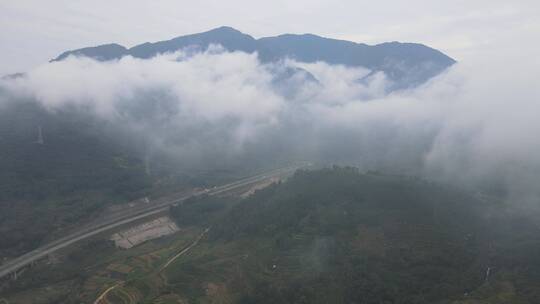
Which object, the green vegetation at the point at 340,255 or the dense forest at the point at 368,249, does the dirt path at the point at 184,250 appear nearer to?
the green vegetation at the point at 340,255

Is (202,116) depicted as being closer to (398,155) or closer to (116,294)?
(398,155)

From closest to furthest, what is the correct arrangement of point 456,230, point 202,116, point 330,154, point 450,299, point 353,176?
1. point 450,299
2. point 456,230
3. point 353,176
4. point 330,154
5. point 202,116

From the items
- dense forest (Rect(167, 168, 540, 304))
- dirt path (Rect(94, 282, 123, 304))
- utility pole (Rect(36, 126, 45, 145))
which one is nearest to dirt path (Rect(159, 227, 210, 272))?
dense forest (Rect(167, 168, 540, 304))

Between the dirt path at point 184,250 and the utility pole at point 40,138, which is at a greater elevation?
the utility pole at point 40,138

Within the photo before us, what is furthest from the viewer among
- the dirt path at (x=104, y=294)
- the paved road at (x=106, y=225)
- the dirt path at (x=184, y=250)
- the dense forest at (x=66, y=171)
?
the dense forest at (x=66, y=171)

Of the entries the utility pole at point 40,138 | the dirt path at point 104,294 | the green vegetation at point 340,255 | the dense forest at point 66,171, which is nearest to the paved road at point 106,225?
the dense forest at point 66,171

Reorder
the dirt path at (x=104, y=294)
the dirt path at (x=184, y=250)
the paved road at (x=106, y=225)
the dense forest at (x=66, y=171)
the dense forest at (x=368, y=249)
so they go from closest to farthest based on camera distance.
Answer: the dirt path at (x=104, y=294)
the dense forest at (x=368, y=249)
the dirt path at (x=184, y=250)
the paved road at (x=106, y=225)
the dense forest at (x=66, y=171)

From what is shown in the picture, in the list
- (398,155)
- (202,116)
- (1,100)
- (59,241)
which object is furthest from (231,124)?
(59,241)

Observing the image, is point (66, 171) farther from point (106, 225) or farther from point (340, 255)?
point (340, 255)

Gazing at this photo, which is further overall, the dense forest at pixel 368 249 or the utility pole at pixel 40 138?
the utility pole at pixel 40 138
